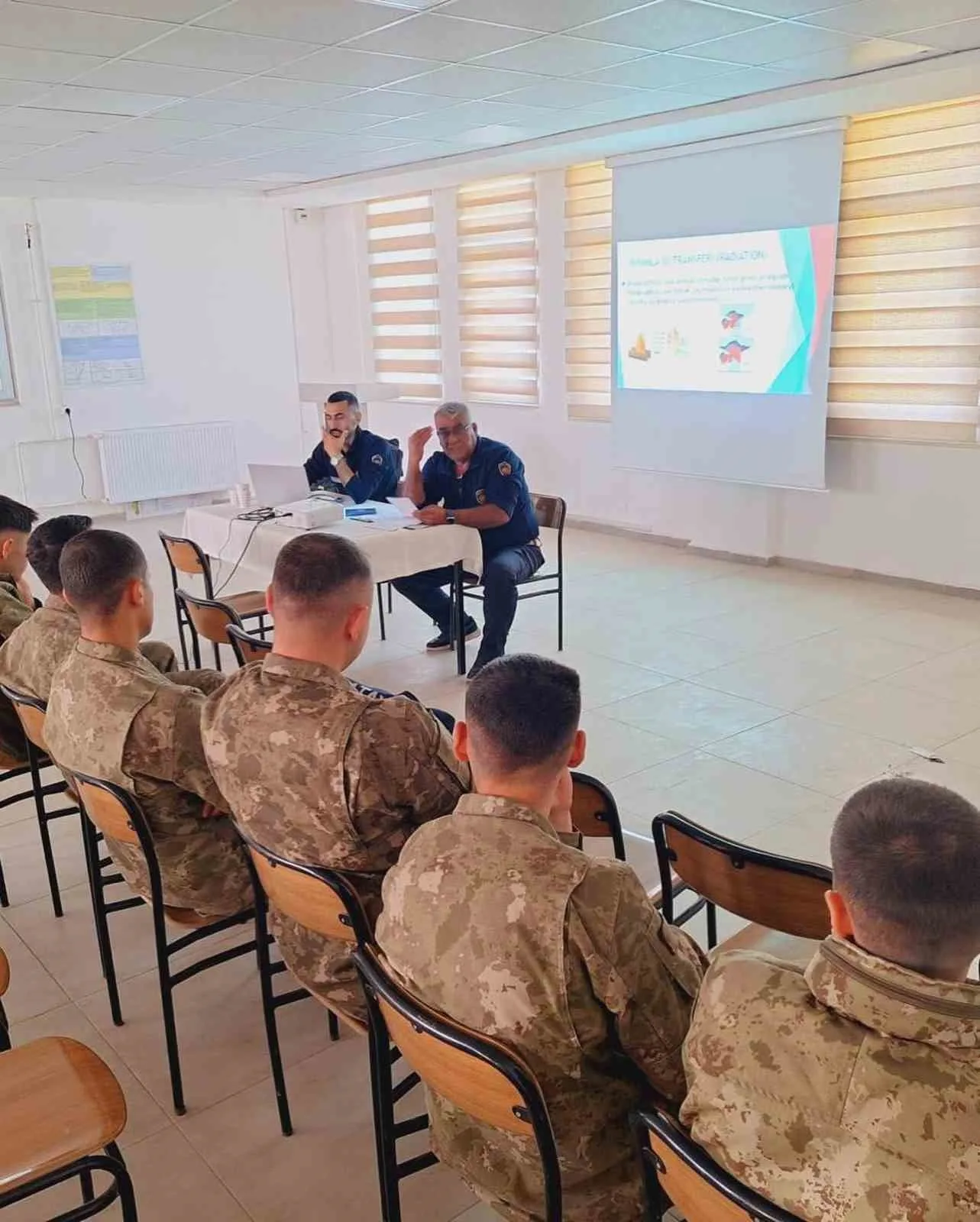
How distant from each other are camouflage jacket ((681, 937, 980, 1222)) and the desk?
3328 millimetres

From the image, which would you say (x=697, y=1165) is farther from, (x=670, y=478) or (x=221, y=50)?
(x=670, y=478)

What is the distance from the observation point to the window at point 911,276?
549cm

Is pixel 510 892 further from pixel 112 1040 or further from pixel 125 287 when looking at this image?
pixel 125 287

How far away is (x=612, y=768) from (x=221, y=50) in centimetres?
335

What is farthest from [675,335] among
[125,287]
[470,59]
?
[125,287]

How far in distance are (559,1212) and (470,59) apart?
458cm

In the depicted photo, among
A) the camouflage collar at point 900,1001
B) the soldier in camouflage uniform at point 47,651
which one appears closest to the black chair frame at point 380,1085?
the camouflage collar at point 900,1001

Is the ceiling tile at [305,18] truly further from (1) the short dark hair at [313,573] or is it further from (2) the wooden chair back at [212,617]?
(1) the short dark hair at [313,573]

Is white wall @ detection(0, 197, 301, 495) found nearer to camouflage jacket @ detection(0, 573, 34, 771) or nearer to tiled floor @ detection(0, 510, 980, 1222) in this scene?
tiled floor @ detection(0, 510, 980, 1222)

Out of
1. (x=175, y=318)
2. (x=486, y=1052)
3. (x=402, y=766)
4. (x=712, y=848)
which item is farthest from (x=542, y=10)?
(x=175, y=318)

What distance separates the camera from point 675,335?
690 centimetres

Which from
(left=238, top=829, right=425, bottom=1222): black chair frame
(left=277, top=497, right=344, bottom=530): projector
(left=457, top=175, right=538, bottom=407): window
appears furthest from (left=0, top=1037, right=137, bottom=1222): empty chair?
(left=457, top=175, right=538, bottom=407): window

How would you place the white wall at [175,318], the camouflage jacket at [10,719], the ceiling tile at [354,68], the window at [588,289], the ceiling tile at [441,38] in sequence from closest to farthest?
the camouflage jacket at [10,719]
the ceiling tile at [441,38]
the ceiling tile at [354,68]
the window at [588,289]
the white wall at [175,318]

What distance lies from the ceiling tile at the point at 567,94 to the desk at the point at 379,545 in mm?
2337
